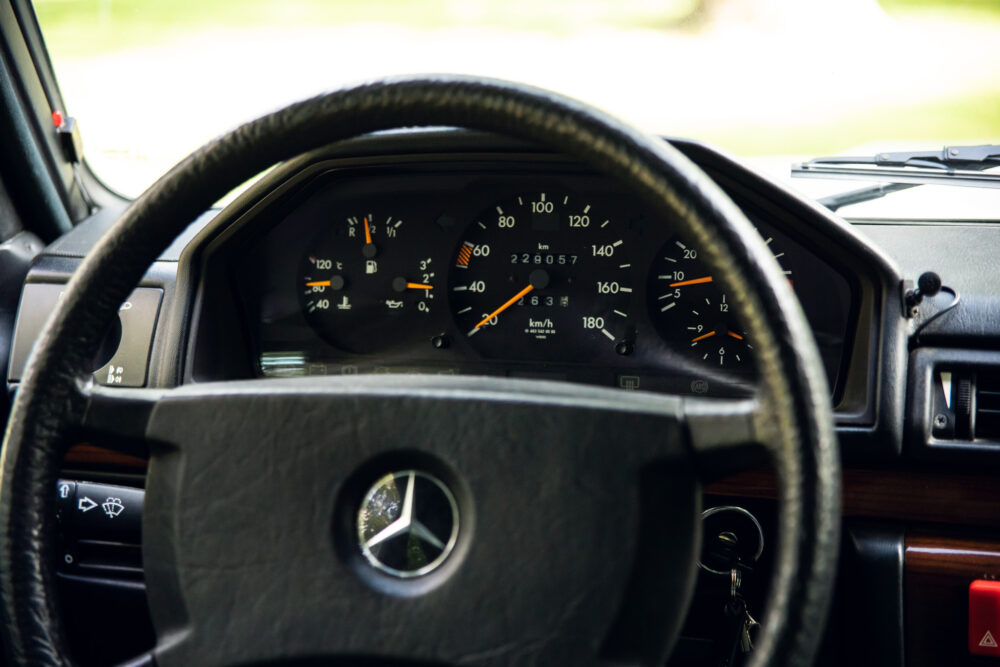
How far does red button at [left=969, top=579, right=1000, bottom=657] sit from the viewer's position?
5.11 feet

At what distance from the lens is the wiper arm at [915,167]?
1998 mm

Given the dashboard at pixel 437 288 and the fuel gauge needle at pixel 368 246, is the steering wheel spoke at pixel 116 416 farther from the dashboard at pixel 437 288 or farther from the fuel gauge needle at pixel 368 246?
the fuel gauge needle at pixel 368 246

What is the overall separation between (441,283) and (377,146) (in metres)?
0.35

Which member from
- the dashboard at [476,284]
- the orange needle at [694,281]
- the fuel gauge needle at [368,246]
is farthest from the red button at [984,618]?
the fuel gauge needle at [368,246]

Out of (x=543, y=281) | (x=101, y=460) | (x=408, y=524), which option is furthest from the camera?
(x=543, y=281)

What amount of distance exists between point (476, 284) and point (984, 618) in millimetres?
1125

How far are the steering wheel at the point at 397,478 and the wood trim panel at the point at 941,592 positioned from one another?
91 centimetres

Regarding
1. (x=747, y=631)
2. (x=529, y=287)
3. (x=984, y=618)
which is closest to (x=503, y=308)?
(x=529, y=287)

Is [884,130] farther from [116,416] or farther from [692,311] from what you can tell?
[116,416]

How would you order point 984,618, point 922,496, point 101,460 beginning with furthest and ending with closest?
point 101,460 < point 922,496 < point 984,618

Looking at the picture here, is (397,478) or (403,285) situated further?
(403,285)

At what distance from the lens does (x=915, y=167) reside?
2.01 m

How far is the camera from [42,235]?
2309 mm

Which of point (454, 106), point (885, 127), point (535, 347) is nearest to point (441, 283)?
point (535, 347)
